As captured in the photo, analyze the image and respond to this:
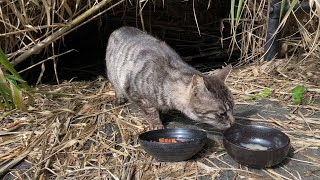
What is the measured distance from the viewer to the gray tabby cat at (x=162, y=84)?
10.2 ft

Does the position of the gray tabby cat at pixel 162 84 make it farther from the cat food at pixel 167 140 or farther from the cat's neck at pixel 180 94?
the cat food at pixel 167 140

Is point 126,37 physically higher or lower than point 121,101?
higher

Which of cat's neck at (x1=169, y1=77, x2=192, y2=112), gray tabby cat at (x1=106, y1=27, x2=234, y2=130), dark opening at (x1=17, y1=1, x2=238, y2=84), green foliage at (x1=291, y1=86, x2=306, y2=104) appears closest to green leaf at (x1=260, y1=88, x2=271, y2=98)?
green foliage at (x1=291, y1=86, x2=306, y2=104)

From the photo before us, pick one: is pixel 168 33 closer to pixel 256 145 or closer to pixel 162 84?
pixel 162 84

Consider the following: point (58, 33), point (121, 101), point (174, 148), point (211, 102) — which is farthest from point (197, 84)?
point (58, 33)

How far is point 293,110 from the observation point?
3.69m

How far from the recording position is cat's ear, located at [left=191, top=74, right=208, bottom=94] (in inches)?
119

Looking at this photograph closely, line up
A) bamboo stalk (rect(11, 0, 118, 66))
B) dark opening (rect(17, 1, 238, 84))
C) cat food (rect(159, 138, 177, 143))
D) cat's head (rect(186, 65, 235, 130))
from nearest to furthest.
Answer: cat food (rect(159, 138, 177, 143)) → cat's head (rect(186, 65, 235, 130)) → bamboo stalk (rect(11, 0, 118, 66)) → dark opening (rect(17, 1, 238, 84))

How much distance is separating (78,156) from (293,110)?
201 cm

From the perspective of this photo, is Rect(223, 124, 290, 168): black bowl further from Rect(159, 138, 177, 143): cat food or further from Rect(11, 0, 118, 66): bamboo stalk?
Rect(11, 0, 118, 66): bamboo stalk

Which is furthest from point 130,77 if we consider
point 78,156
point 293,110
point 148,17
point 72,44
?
point 72,44

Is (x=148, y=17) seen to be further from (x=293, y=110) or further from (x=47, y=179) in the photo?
(x=47, y=179)

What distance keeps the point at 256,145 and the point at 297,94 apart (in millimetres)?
1080

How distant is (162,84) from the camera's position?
3391 millimetres
